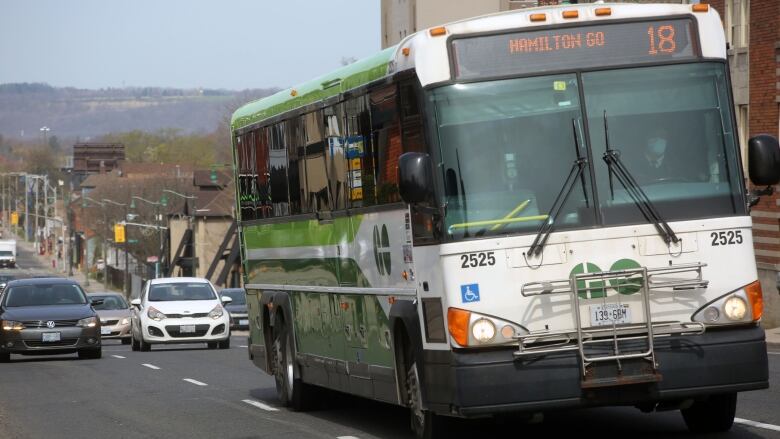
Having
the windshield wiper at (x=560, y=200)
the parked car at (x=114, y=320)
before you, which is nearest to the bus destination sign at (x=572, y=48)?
the windshield wiper at (x=560, y=200)

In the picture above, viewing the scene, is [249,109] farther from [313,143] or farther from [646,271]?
[646,271]

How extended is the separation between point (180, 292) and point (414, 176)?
26.3 m

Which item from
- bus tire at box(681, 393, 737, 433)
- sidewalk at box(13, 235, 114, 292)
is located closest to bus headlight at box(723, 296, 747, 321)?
bus tire at box(681, 393, 737, 433)

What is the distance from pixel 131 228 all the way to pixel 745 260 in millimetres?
114851

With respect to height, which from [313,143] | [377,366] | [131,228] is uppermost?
[131,228]

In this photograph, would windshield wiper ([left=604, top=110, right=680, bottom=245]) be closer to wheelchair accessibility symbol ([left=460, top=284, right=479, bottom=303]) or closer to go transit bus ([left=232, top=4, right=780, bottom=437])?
go transit bus ([left=232, top=4, right=780, bottom=437])

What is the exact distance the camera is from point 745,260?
1177 centimetres

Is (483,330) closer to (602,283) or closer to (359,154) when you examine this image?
(602,283)

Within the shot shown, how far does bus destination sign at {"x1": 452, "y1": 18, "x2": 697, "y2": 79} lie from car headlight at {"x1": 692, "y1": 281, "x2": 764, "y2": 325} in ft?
5.75

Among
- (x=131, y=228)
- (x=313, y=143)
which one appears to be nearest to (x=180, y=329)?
(x=313, y=143)

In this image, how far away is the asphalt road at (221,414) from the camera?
14.3 metres

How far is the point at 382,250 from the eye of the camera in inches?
536

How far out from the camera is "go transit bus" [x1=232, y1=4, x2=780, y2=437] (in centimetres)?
1146

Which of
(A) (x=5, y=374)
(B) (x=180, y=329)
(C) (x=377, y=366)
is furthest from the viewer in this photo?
(B) (x=180, y=329)
